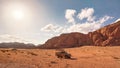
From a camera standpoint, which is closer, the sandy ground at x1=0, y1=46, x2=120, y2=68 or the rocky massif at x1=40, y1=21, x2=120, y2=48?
the sandy ground at x1=0, y1=46, x2=120, y2=68

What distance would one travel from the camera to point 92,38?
193 feet

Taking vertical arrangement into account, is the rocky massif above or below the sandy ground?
above

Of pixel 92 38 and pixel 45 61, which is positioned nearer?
pixel 45 61

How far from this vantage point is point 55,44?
61.4 metres

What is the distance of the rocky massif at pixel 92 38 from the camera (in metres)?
54.1

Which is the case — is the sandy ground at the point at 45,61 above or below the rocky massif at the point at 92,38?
below

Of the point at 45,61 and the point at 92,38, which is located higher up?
the point at 92,38

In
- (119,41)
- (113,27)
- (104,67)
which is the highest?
(113,27)

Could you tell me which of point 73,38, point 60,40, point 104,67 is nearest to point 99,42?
point 73,38

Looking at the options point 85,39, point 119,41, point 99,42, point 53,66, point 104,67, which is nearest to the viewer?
point 53,66

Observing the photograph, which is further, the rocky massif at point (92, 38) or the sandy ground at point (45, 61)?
the rocky massif at point (92, 38)

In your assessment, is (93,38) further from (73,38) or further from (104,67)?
(104,67)

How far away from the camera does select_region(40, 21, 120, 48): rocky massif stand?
178 ft

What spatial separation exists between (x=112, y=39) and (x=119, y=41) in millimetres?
2380
